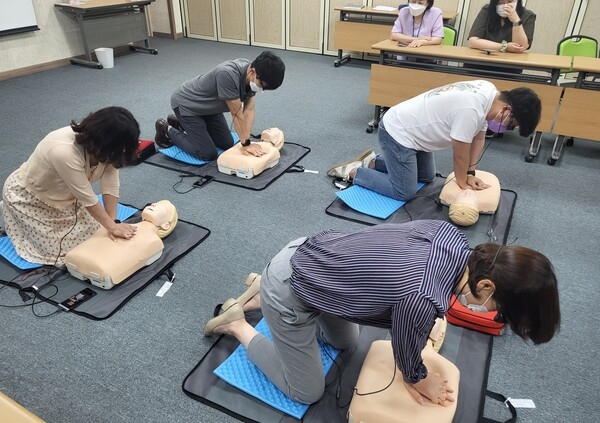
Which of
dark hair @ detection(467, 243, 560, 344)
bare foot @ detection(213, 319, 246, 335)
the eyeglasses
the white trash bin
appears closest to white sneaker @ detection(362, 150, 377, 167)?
the eyeglasses

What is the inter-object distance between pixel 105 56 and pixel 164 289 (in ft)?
14.9

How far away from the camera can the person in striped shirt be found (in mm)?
1062

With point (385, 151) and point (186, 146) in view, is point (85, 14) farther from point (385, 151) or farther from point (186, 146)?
point (385, 151)

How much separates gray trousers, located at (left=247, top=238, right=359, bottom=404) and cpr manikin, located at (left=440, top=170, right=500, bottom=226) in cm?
119

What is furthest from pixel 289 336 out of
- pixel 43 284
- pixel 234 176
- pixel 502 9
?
pixel 502 9

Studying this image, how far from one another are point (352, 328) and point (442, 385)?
1.34 feet

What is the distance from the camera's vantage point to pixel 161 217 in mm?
2420

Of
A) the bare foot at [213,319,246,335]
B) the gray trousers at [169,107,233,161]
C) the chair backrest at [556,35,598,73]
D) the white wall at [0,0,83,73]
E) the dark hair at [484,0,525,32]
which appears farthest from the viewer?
the white wall at [0,0,83,73]

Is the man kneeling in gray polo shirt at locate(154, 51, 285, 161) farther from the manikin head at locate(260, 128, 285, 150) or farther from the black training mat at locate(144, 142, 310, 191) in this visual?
the manikin head at locate(260, 128, 285, 150)

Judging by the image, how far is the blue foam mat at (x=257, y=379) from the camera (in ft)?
5.25

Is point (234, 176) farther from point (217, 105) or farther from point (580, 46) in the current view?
point (580, 46)

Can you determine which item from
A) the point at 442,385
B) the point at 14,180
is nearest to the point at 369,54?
the point at 14,180

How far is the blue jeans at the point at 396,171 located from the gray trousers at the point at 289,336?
1338 mm

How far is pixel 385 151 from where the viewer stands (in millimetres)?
2826
